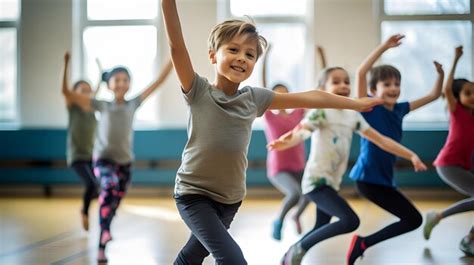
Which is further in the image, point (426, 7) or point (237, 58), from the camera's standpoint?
point (426, 7)

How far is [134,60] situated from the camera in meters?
7.85

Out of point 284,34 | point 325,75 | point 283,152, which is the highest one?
point 284,34

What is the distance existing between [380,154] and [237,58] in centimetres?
138

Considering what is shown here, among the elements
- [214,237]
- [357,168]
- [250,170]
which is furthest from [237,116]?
[250,170]

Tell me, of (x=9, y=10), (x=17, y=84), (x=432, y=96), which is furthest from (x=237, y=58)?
(x=9, y=10)

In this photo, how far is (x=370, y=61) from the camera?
2.98m

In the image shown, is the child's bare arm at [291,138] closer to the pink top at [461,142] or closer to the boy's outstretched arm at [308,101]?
the boy's outstretched arm at [308,101]

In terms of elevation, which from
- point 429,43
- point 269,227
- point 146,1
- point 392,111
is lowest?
point 269,227

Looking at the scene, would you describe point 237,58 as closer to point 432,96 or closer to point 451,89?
point 432,96

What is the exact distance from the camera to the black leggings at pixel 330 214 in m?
2.97

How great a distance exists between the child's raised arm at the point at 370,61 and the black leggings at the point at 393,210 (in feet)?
1.56

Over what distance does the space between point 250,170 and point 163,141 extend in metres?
1.07

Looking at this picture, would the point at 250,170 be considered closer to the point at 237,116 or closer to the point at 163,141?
the point at 163,141

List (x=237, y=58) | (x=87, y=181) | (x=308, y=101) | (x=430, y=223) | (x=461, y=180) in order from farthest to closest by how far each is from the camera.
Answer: (x=87, y=181)
(x=430, y=223)
(x=461, y=180)
(x=308, y=101)
(x=237, y=58)
